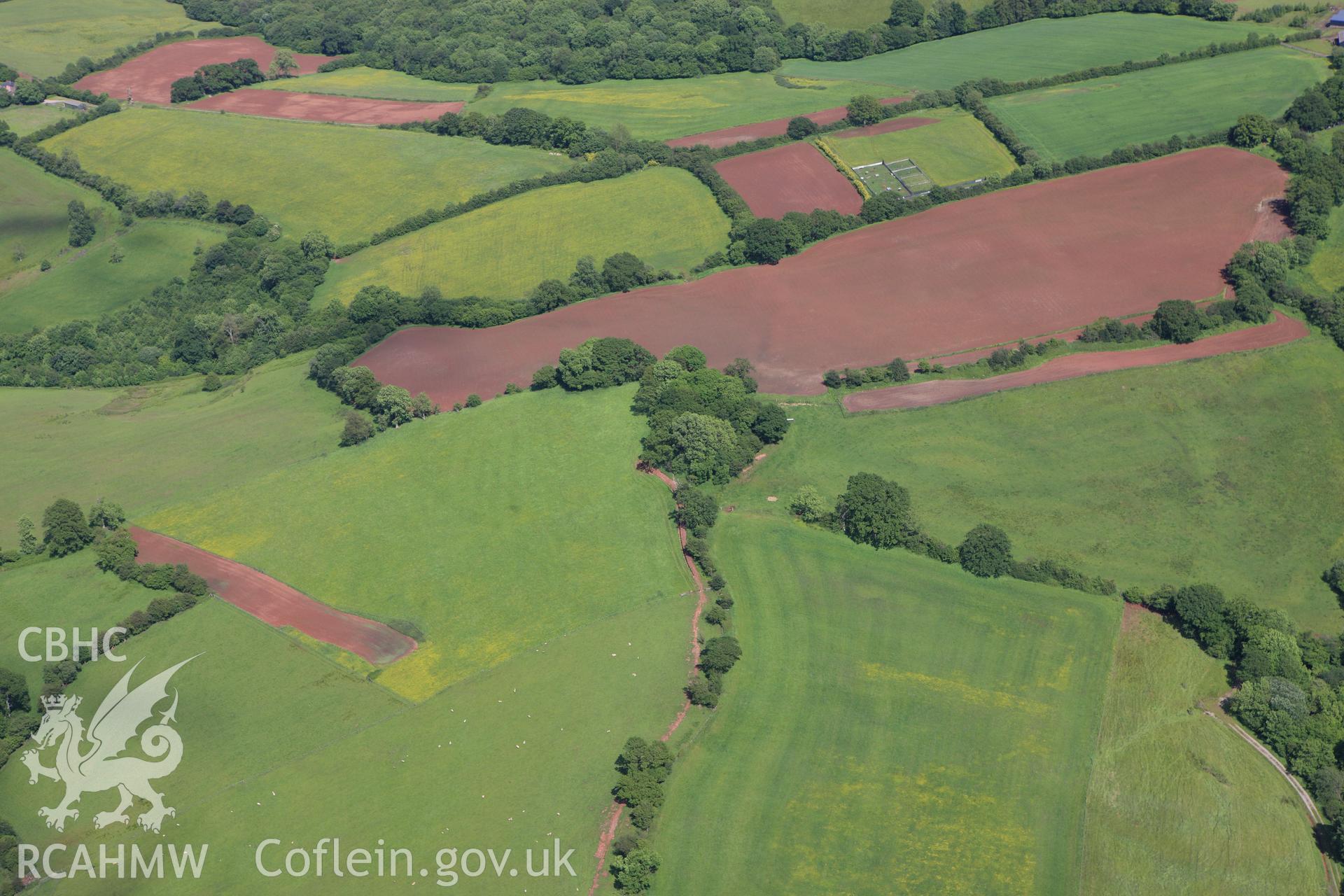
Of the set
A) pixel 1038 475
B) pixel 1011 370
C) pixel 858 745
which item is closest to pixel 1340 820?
pixel 858 745

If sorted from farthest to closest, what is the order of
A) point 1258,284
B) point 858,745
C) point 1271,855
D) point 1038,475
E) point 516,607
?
point 1258,284 → point 1038,475 → point 516,607 → point 858,745 → point 1271,855

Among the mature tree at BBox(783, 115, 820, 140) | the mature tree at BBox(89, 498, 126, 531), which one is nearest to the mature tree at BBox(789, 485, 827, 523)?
the mature tree at BBox(89, 498, 126, 531)

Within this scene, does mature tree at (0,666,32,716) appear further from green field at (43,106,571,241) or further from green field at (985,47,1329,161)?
green field at (985,47,1329,161)

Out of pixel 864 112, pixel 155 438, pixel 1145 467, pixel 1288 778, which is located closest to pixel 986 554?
pixel 1145 467

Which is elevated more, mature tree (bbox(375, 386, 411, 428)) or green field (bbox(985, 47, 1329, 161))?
green field (bbox(985, 47, 1329, 161))

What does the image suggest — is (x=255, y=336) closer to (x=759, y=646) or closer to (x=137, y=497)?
(x=137, y=497)

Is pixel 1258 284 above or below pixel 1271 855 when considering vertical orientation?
above
